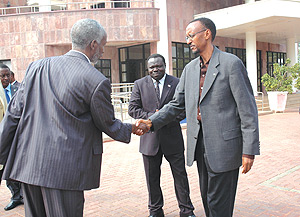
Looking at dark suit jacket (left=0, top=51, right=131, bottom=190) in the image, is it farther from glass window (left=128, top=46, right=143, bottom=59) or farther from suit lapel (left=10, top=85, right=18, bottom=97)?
glass window (left=128, top=46, right=143, bottom=59)

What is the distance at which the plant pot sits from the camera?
16.3 metres

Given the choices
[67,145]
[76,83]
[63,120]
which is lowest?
[67,145]

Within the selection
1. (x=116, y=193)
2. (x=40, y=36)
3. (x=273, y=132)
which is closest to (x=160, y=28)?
(x=40, y=36)

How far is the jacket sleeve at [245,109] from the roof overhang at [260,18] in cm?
1566

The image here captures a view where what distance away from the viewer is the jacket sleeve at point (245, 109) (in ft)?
8.48

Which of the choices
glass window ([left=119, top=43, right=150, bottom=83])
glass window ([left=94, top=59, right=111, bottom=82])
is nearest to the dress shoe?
glass window ([left=119, top=43, right=150, bottom=83])

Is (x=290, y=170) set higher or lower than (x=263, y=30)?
lower

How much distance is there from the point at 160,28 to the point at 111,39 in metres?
2.99

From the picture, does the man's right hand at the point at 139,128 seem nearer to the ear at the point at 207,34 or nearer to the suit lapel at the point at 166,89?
the suit lapel at the point at 166,89

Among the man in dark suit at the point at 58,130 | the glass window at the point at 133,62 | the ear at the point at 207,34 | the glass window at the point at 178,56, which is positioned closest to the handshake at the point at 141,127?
the man in dark suit at the point at 58,130

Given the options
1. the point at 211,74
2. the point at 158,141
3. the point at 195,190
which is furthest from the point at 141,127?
the point at 195,190

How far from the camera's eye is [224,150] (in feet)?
8.93

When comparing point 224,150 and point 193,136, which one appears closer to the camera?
point 224,150

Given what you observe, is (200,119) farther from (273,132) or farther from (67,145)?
(273,132)
